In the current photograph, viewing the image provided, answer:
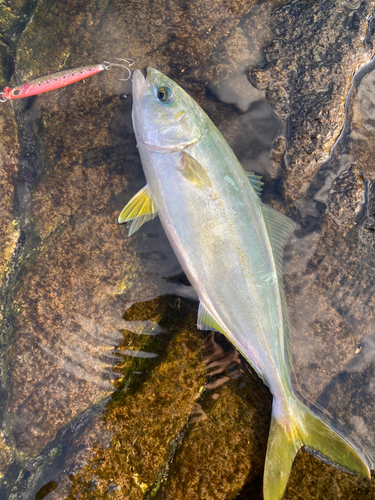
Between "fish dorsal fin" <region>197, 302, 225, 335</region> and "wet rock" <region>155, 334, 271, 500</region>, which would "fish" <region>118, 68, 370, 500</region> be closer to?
"fish dorsal fin" <region>197, 302, 225, 335</region>

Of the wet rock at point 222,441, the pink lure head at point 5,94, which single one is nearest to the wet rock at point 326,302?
the wet rock at point 222,441

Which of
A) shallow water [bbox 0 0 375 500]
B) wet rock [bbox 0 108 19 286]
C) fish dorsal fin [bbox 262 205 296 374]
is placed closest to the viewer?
fish dorsal fin [bbox 262 205 296 374]

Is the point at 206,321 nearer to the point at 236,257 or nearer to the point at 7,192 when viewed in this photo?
the point at 236,257

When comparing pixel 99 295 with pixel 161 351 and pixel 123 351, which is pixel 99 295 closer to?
pixel 123 351

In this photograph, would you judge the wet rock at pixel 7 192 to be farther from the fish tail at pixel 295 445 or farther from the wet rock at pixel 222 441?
the fish tail at pixel 295 445

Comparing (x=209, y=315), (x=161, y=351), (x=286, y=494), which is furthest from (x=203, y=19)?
(x=286, y=494)

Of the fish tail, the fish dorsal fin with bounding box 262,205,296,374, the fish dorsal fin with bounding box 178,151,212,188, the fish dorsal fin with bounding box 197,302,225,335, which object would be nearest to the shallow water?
the fish tail
